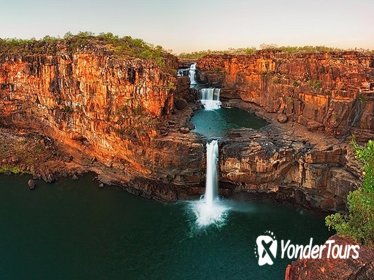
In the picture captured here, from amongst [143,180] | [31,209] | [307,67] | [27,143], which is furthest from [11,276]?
[307,67]

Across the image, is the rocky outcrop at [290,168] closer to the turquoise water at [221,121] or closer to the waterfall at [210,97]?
the turquoise water at [221,121]

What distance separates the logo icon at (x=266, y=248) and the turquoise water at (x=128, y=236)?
48 centimetres

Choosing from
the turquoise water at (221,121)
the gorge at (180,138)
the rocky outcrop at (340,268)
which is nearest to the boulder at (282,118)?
the gorge at (180,138)

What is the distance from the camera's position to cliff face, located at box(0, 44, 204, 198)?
3631 cm

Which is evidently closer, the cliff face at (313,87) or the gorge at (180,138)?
the gorge at (180,138)

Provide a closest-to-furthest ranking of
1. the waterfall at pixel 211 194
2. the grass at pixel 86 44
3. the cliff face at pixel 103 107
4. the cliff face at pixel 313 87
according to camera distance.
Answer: the waterfall at pixel 211 194 → the cliff face at pixel 313 87 → the cliff face at pixel 103 107 → the grass at pixel 86 44

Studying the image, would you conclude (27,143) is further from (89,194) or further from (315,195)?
(315,195)

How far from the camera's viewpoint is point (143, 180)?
37.7 metres

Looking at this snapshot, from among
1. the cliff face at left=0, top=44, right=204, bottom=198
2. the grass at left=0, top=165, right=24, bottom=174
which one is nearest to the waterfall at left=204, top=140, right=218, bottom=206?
the cliff face at left=0, top=44, right=204, bottom=198

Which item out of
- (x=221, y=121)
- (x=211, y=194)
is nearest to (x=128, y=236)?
(x=211, y=194)

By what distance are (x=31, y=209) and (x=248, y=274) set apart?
854 inches

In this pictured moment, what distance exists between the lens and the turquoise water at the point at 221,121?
4194 centimetres

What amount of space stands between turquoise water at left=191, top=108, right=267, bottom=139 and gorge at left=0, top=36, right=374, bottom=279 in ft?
0.93

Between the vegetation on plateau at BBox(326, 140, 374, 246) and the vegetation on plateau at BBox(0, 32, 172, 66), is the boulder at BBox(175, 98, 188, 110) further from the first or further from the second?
the vegetation on plateau at BBox(326, 140, 374, 246)
